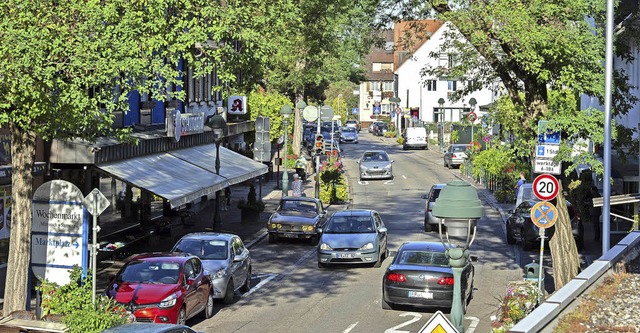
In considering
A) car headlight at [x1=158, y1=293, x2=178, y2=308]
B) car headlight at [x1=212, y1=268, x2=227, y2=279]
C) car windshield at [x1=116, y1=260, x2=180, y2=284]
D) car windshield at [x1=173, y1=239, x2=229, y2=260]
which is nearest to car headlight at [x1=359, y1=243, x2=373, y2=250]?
car windshield at [x1=173, y1=239, x2=229, y2=260]

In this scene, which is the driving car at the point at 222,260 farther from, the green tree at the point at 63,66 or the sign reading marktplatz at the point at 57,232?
the green tree at the point at 63,66

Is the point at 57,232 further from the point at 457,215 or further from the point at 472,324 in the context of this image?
the point at 457,215

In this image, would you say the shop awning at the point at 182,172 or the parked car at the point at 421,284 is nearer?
the parked car at the point at 421,284

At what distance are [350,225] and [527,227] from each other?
616 cm

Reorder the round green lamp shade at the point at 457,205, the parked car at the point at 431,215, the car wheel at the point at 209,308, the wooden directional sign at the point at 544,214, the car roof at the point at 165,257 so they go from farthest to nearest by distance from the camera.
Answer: the parked car at the point at 431,215 → the wooden directional sign at the point at 544,214 → the car wheel at the point at 209,308 → the car roof at the point at 165,257 → the round green lamp shade at the point at 457,205

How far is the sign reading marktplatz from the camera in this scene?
18.9 metres

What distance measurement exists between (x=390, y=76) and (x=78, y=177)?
116m

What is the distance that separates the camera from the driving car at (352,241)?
2753 cm

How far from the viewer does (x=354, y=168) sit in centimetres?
6706

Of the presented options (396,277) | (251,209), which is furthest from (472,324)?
(251,209)

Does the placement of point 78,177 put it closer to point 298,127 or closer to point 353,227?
point 353,227

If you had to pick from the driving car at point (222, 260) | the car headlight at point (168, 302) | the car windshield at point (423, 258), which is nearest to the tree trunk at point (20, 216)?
the car headlight at point (168, 302)

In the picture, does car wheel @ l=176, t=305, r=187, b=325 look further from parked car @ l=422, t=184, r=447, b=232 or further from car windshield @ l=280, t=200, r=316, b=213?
parked car @ l=422, t=184, r=447, b=232

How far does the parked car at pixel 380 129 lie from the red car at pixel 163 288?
95.3m
